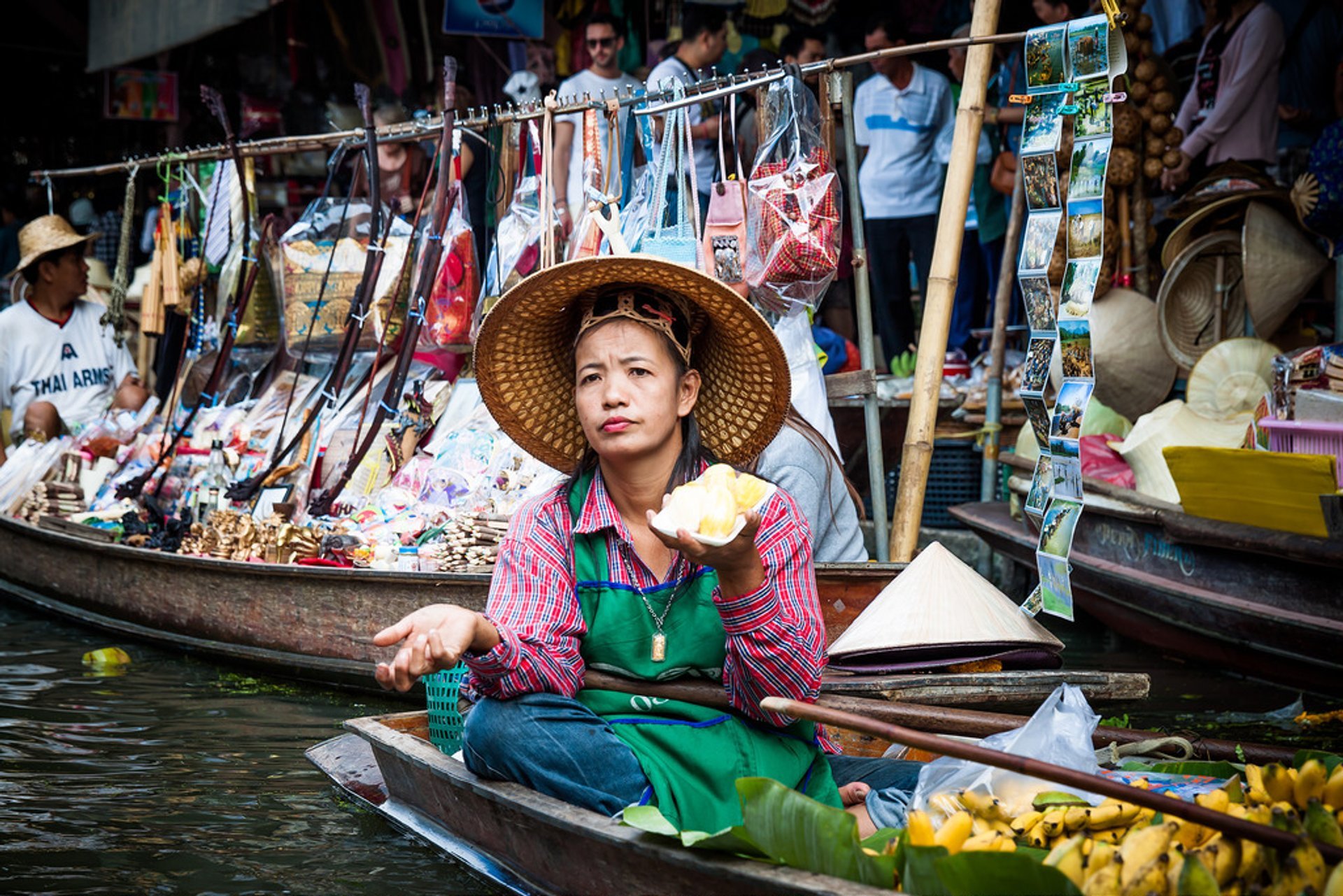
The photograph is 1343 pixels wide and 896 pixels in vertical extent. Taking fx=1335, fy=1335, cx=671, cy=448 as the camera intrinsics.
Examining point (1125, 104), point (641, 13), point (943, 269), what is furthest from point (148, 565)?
point (641, 13)

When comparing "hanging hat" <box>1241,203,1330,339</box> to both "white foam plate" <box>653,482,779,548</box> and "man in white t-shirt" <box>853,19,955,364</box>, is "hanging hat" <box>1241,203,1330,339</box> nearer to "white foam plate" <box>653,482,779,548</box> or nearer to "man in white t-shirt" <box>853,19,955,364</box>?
"man in white t-shirt" <box>853,19,955,364</box>

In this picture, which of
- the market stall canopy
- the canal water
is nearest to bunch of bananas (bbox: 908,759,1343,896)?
the canal water

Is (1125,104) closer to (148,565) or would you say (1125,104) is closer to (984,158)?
(984,158)

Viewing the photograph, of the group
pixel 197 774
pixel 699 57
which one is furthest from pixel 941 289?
pixel 699 57

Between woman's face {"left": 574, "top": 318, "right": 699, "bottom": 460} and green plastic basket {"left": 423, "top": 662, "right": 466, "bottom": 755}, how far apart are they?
94cm

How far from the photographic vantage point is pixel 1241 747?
107 inches

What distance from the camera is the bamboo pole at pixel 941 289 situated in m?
4.17

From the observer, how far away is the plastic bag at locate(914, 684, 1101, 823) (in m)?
2.44

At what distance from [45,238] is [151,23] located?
203 cm

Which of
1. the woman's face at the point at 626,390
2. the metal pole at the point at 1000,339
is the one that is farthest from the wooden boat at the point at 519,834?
the metal pole at the point at 1000,339

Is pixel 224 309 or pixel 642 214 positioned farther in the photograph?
pixel 224 309

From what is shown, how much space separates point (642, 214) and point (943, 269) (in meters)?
1.11

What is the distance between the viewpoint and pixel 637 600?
104 inches

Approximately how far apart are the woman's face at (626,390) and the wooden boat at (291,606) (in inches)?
37.2
